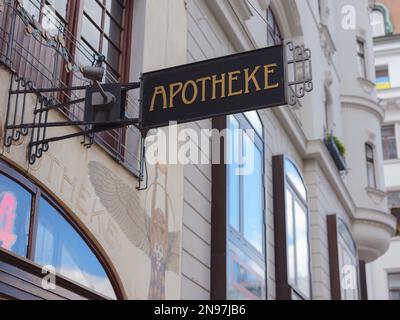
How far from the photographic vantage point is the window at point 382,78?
36.2 meters

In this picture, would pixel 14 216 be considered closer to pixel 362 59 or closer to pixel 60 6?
pixel 60 6

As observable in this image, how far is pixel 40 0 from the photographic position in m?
8.04

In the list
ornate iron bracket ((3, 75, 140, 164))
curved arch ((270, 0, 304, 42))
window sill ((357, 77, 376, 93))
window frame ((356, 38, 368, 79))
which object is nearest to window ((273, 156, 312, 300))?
curved arch ((270, 0, 304, 42))

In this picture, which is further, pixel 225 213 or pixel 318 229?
pixel 318 229

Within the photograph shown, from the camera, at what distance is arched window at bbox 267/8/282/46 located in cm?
1699

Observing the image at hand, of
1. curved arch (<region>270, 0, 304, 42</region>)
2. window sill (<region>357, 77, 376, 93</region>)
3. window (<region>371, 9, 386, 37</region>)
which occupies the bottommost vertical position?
curved arch (<region>270, 0, 304, 42</region>)

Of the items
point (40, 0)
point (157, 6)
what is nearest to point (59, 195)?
point (40, 0)

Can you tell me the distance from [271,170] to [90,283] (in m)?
7.57

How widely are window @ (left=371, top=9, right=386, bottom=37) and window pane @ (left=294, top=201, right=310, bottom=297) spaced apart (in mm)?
24566

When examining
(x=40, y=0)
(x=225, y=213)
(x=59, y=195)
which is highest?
(x=40, y=0)

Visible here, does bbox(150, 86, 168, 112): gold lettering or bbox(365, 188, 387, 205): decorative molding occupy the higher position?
bbox(365, 188, 387, 205): decorative molding

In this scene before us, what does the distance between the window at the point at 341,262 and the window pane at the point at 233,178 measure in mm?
7154

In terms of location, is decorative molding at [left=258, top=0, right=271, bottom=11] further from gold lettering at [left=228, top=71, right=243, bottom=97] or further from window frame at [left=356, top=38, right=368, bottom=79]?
window frame at [left=356, top=38, right=368, bottom=79]

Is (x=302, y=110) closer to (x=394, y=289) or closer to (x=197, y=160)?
(x=197, y=160)
